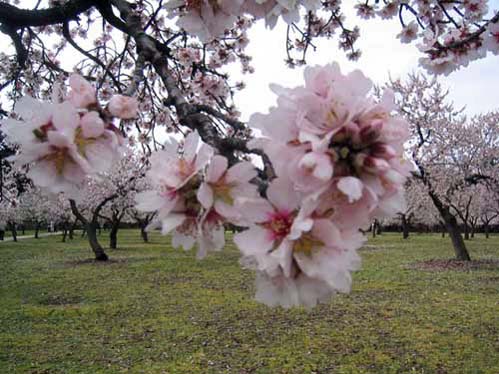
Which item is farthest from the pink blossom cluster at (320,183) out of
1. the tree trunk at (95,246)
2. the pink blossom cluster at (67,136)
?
the tree trunk at (95,246)

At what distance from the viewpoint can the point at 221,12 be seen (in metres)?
1.07

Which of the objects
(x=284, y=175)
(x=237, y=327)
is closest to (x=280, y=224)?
(x=284, y=175)

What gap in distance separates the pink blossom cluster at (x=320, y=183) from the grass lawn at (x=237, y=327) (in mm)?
4439

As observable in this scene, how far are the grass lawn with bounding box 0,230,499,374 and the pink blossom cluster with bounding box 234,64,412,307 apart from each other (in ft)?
14.6

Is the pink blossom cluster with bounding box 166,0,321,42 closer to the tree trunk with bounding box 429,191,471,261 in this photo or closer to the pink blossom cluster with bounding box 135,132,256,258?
the pink blossom cluster with bounding box 135,132,256,258

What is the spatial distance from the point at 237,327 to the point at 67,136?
20.3ft

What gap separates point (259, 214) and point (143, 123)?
3.92 meters

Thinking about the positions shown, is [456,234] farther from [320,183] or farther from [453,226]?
[320,183]

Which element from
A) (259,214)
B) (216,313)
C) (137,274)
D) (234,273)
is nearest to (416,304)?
(216,313)

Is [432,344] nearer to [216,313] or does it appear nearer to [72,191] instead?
[216,313]

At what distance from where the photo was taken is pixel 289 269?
0.67 meters

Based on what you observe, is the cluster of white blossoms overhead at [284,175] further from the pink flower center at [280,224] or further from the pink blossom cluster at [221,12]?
the pink blossom cluster at [221,12]

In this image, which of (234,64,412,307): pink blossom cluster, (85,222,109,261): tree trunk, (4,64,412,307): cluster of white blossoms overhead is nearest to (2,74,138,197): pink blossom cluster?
(4,64,412,307): cluster of white blossoms overhead

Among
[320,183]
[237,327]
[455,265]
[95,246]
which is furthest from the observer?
[95,246]
